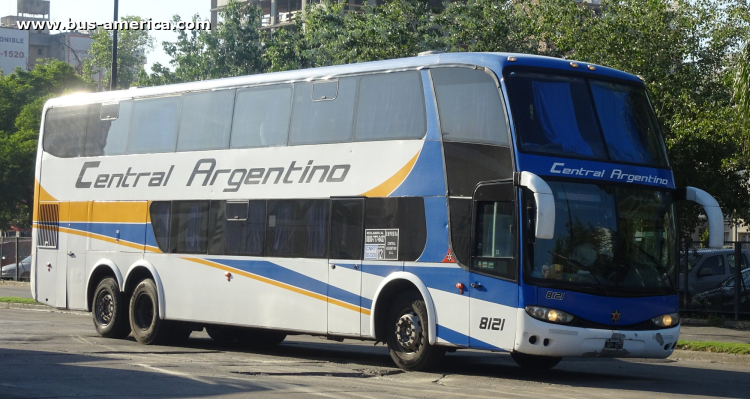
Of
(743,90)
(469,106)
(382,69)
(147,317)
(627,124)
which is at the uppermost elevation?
(743,90)

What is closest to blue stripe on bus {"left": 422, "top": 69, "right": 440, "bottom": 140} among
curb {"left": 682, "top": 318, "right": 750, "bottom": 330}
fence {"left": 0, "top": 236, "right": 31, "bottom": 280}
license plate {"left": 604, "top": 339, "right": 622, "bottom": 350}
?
license plate {"left": 604, "top": 339, "right": 622, "bottom": 350}

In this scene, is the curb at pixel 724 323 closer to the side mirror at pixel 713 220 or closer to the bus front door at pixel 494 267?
the side mirror at pixel 713 220

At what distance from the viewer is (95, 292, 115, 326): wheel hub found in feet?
58.1

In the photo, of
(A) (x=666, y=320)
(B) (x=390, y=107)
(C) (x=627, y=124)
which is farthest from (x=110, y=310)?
(A) (x=666, y=320)

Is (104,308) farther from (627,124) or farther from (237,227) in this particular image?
(627,124)

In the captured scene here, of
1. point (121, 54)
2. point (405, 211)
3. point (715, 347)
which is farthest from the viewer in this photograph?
point (121, 54)

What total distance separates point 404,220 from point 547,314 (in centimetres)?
243

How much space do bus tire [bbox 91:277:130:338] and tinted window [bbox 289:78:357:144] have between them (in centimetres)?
478

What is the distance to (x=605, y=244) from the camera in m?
12.2

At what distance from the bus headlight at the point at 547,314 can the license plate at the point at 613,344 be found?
0.57 m

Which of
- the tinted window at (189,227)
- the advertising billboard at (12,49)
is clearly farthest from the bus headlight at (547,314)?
the advertising billboard at (12,49)

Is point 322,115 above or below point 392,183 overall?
above

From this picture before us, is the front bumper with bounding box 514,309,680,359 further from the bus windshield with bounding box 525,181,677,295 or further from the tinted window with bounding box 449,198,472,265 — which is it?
the tinted window with bounding box 449,198,472,265

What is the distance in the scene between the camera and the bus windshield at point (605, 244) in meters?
11.9
